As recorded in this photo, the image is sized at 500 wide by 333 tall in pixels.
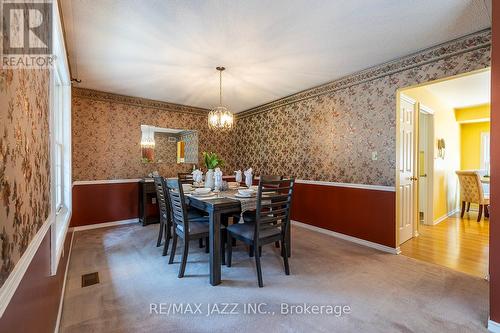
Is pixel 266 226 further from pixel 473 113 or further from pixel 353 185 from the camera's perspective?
pixel 473 113

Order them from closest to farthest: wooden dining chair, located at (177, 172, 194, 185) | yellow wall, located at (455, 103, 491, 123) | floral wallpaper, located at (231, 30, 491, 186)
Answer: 1. floral wallpaper, located at (231, 30, 491, 186)
2. wooden dining chair, located at (177, 172, 194, 185)
3. yellow wall, located at (455, 103, 491, 123)

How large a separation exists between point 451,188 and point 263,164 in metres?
4.08

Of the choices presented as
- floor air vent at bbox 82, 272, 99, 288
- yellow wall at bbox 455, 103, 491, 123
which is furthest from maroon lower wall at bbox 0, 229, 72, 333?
yellow wall at bbox 455, 103, 491, 123

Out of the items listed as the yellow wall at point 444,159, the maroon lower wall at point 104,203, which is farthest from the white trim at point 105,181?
the yellow wall at point 444,159

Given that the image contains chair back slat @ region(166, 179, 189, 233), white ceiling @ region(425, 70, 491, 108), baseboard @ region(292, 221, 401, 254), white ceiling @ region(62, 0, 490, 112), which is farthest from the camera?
white ceiling @ region(425, 70, 491, 108)

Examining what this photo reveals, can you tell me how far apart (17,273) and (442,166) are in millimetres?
6078

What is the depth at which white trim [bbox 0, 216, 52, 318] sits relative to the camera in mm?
611

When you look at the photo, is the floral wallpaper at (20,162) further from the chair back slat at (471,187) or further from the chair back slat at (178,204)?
the chair back slat at (471,187)

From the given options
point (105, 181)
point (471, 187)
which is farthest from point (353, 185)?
point (105, 181)

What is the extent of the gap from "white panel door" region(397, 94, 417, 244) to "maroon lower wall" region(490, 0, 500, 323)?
4.71ft

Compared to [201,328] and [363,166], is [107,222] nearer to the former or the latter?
[201,328]

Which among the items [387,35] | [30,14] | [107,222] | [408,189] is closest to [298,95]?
[387,35]

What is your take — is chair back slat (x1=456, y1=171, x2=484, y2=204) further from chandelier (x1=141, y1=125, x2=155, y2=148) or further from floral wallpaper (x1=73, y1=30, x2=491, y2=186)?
chandelier (x1=141, y1=125, x2=155, y2=148)

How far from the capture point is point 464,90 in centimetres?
399
